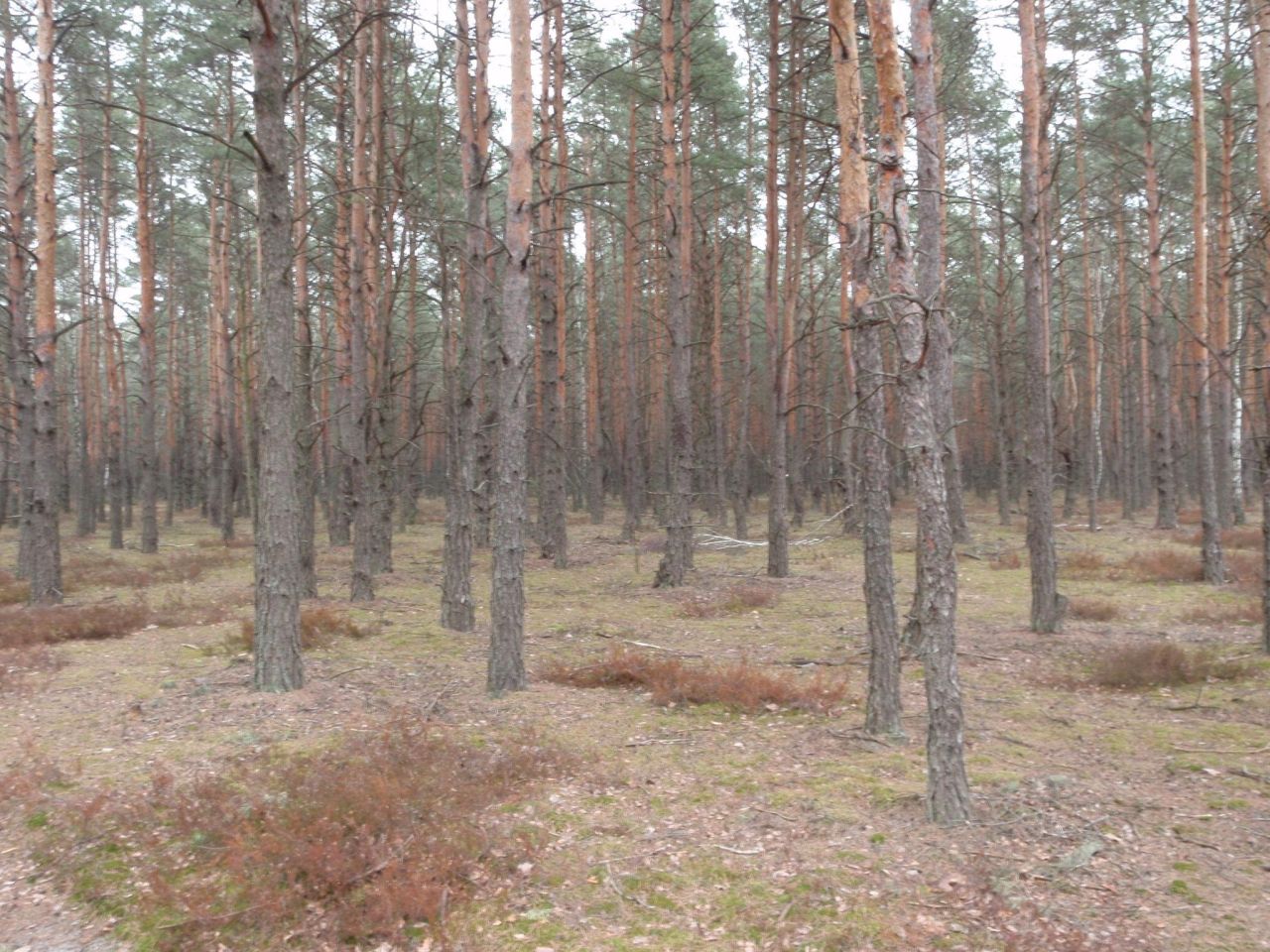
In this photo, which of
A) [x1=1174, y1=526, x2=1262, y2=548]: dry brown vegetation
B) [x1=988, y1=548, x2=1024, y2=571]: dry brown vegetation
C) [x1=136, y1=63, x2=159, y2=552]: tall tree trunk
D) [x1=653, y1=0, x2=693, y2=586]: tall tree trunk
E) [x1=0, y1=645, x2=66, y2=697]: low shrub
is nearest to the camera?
[x1=0, y1=645, x2=66, y2=697]: low shrub

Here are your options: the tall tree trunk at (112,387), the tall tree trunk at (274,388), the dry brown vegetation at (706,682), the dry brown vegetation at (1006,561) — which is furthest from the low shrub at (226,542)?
the dry brown vegetation at (1006,561)

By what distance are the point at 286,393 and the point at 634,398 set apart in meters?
15.2

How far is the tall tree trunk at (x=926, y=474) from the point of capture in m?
4.77

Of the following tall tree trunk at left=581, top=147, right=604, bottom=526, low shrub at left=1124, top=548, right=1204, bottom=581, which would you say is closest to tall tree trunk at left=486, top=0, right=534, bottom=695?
low shrub at left=1124, top=548, right=1204, bottom=581

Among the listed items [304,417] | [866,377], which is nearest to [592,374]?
[304,417]

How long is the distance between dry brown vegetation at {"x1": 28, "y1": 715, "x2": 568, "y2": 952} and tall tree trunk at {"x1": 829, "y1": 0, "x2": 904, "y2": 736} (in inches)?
102

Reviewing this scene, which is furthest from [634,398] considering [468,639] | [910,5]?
[910,5]

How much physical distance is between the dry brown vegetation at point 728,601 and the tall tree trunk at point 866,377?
5.98 metres

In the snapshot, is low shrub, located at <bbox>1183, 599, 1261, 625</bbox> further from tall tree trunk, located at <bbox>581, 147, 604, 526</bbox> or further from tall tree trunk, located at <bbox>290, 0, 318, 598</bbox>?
tall tree trunk, located at <bbox>581, 147, 604, 526</bbox>

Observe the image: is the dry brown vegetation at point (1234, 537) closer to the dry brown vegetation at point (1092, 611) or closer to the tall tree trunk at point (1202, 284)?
the tall tree trunk at point (1202, 284)

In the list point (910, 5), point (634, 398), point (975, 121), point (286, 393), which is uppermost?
point (975, 121)

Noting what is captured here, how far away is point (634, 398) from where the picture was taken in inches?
885

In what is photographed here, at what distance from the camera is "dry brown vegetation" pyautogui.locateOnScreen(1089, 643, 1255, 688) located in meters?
8.33

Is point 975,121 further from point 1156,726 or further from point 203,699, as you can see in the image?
point 203,699
